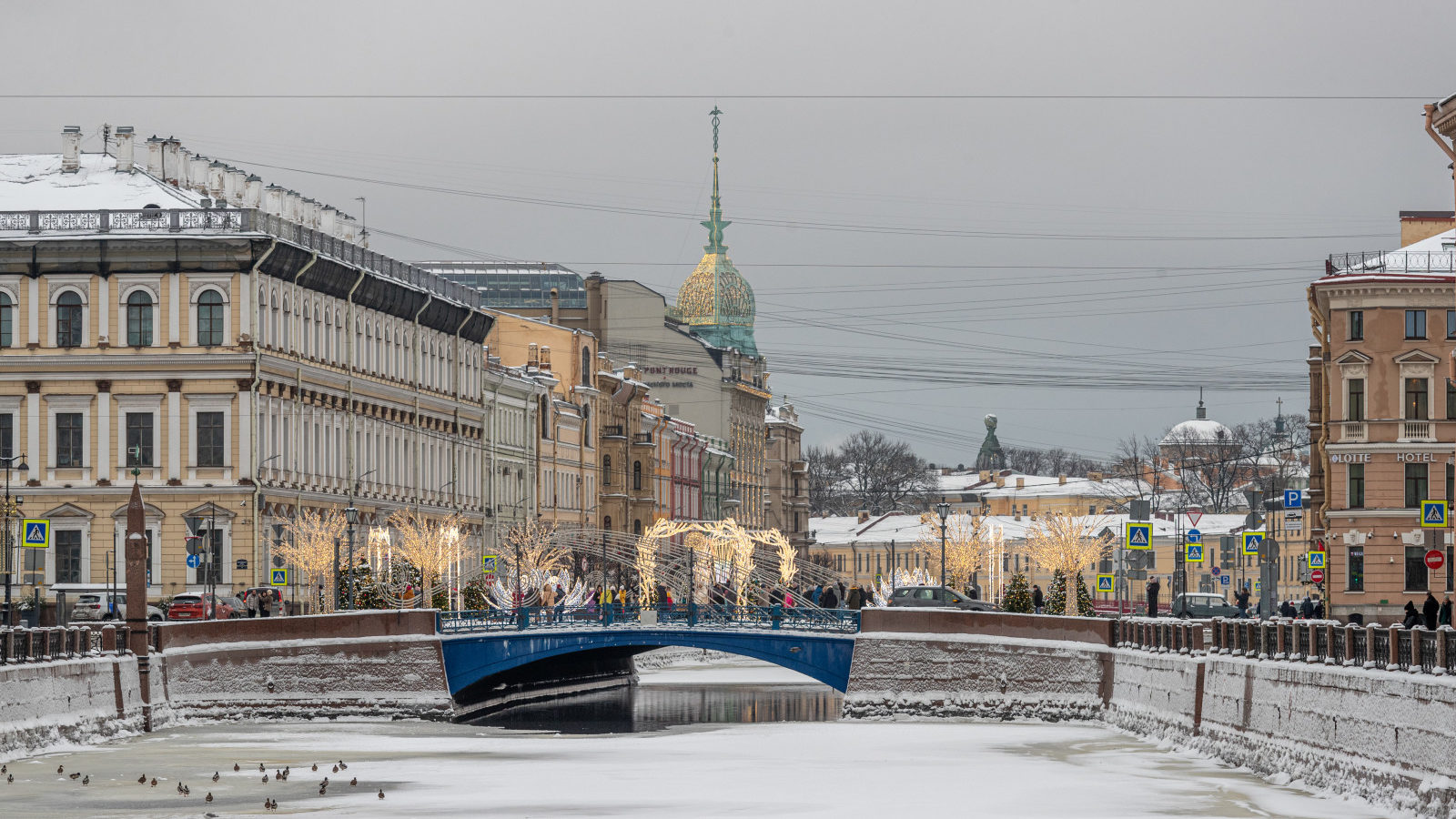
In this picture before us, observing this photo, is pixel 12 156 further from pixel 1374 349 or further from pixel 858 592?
pixel 1374 349

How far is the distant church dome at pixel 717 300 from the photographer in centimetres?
19538

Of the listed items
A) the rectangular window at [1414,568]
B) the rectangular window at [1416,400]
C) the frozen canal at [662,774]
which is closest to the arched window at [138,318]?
the frozen canal at [662,774]

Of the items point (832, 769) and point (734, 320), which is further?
point (734, 320)

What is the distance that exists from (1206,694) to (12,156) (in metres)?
53.3

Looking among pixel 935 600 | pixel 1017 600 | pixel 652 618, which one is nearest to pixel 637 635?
pixel 652 618

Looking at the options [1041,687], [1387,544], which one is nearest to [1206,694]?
[1041,687]

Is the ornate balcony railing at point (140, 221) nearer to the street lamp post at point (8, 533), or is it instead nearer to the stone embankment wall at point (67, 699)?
the street lamp post at point (8, 533)

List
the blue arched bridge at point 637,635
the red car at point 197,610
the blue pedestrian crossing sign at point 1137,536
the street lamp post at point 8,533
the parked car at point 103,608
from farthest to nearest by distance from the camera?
the red car at point 197,610, the blue arched bridge at point 637,635, the parked car at point 103,608, the street lamp post at point 8,533, the blue pedestrian crossing sign at point 1137,536

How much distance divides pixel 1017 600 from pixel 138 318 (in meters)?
29.3

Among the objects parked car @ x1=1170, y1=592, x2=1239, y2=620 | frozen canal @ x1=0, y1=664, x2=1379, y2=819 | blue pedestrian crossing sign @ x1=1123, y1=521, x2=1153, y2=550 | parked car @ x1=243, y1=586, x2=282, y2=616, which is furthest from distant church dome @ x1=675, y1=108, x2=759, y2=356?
blue pedestrian crossing sign @ x1=1123, y1=521, x2=1153, y2=550

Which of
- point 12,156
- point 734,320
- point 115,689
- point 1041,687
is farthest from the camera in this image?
point 734,320

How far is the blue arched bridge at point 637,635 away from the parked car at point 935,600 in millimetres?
5552

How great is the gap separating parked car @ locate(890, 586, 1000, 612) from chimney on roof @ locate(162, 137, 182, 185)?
2867 centimetres

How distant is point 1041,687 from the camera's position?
7162cm
